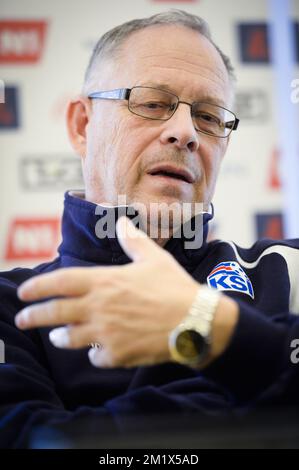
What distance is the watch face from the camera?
0.65 meters

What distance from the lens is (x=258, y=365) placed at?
676 millimetres

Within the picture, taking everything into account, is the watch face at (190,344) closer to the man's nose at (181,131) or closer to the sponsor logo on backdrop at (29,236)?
the man's nose at (181,131)

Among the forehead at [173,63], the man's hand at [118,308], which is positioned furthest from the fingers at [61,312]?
the forehead at [173,63]

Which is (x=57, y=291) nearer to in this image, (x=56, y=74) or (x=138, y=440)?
(x=138, y=440)

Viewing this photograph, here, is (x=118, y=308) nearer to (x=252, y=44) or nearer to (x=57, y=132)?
(x=57, y=132)

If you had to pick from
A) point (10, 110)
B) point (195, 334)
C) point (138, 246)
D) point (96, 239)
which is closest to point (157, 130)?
point (96, 239)

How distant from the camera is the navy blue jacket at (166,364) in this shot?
2.24ft

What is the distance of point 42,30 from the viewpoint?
282 cm

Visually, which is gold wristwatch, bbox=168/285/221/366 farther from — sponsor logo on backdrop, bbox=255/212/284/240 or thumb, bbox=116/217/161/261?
sponsor logo on backdrop, bbox=255/212/284/240

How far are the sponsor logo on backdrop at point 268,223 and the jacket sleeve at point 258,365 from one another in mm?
2142

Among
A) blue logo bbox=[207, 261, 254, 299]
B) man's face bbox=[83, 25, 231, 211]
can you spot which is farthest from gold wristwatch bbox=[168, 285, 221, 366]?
man's face bbox=[83, 25, 231, 211]

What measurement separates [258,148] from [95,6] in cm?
114

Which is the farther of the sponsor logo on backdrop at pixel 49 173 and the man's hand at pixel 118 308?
the sponsor logo on backdrop at pixel 49 173
